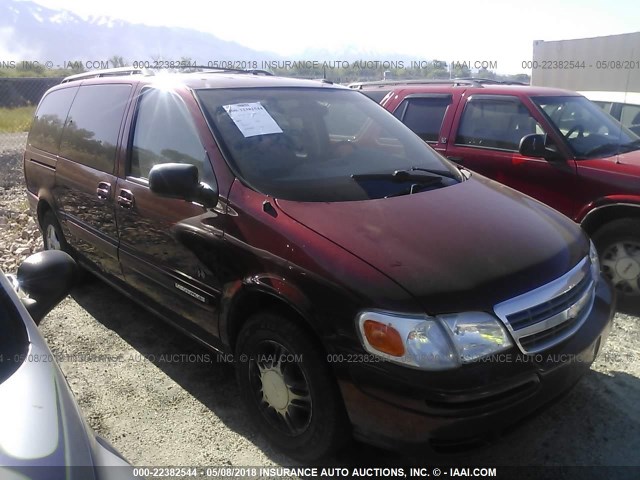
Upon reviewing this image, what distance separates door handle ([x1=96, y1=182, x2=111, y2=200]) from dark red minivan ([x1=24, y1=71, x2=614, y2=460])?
1.1 inches

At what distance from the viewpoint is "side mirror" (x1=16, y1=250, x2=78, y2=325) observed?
1883 millimetres

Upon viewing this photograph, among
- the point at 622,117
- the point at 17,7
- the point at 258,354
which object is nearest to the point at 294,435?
the point at 258,354

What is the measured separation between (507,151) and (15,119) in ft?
57.0

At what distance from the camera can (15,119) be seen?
56.6 ft

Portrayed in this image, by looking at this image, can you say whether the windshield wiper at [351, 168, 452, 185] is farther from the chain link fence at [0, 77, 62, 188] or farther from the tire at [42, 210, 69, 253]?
the chain link fence at [0, 77, 62, 188]

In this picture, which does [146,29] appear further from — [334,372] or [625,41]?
[334,372]

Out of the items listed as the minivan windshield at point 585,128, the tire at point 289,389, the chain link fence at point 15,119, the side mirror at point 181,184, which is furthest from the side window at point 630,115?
the chain link fence at point 15,119

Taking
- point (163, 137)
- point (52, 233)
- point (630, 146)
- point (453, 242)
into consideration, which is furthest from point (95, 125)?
point (630, 146)

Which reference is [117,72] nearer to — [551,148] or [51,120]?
[51,120]

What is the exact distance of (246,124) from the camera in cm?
296

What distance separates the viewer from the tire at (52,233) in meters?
4.57

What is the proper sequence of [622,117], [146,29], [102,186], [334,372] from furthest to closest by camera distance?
1. [146,29]
2. [622,117]
3. [102,186]
4. [334,372]

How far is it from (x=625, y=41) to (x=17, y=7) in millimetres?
93625

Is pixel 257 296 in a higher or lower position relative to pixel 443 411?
higher
